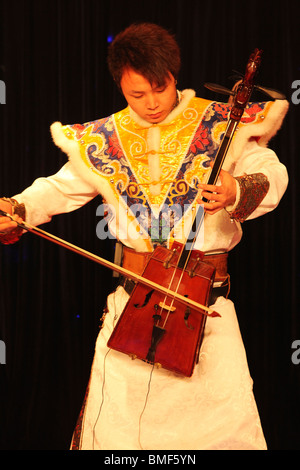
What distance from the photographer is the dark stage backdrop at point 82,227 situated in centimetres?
225

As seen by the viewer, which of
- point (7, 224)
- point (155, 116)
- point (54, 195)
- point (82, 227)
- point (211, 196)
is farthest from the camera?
point (82, 227)

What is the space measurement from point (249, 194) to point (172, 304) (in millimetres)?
411

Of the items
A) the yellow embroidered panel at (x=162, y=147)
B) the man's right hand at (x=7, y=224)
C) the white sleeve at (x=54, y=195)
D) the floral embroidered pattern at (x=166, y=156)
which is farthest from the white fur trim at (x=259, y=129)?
the man's right hand at (x=7, y=224)

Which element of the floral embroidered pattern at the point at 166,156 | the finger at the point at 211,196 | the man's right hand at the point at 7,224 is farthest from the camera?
the floral embroidered pattern at the point at 166,156

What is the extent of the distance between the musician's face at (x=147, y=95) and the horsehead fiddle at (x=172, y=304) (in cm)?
31

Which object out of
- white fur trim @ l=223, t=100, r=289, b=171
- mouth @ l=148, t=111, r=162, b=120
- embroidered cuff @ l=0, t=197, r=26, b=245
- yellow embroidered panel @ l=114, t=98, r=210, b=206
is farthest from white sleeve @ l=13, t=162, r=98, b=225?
white fur trim @ l=223, t=100, r=289, b=171

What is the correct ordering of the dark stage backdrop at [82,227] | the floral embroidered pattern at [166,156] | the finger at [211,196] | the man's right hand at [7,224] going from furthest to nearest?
the dark stage backdrop at [82,227], the floral embroidered pattern at [166,156], the man's right hand at [7,224], the finger at [211,196]

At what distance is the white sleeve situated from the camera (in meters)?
1.80

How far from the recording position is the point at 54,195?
1862 millimetres

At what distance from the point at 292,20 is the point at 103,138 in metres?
1.07

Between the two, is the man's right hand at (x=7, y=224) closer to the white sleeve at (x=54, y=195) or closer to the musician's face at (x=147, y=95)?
the white sleeve at (x=54, y=195)

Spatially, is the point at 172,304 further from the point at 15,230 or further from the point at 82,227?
the point at 82,227

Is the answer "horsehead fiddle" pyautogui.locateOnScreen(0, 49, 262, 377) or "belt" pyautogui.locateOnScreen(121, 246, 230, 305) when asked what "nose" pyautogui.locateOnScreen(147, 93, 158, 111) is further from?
"belt" pyautogui.locateOnScreen(121, 246, 230, 305)

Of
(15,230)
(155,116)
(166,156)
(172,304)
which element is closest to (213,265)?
(172,304)
